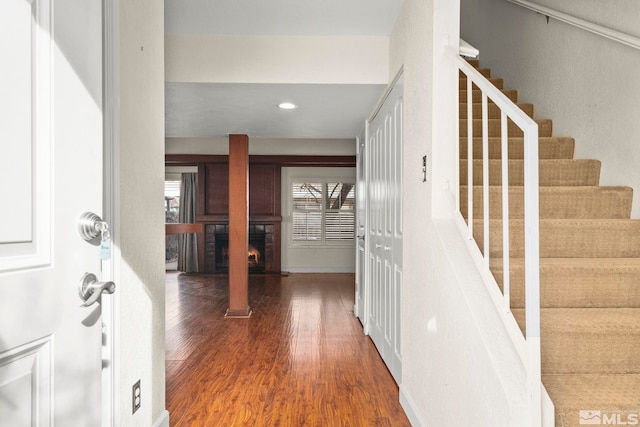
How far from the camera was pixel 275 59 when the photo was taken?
3.05 metres

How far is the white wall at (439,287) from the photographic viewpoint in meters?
1.24

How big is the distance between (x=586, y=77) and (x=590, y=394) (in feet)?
6.54

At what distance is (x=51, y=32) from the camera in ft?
3.02

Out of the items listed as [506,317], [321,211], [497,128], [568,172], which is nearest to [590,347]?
[506,317]

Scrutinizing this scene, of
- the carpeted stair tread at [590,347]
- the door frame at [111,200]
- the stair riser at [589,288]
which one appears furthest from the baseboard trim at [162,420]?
the stair riser at [589,288]

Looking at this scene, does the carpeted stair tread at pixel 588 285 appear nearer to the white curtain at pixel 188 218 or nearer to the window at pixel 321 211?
the window at pixel 321 211

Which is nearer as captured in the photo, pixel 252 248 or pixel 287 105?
pixel 287 105

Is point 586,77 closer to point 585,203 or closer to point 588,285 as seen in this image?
point 585,203

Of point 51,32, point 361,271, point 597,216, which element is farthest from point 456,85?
point 361,271

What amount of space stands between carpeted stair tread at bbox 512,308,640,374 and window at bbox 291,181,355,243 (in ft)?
22.2

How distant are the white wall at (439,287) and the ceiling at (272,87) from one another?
44 cm

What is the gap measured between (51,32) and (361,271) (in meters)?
3.93

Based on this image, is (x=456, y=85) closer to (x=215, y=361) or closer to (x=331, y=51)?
(x=331, y=51)

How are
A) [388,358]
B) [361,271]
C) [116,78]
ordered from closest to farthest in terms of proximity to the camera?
[116,78] → [388,358] → [361,271]
